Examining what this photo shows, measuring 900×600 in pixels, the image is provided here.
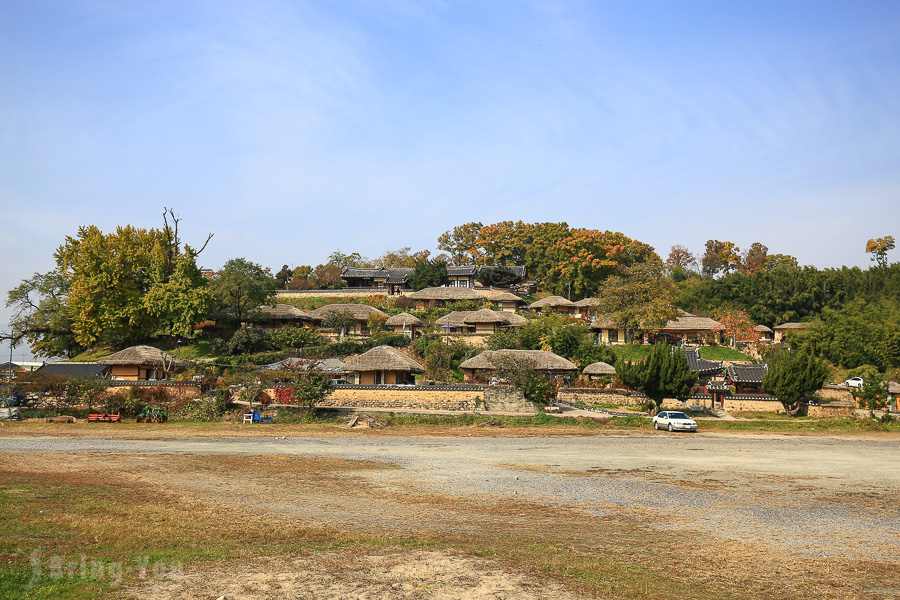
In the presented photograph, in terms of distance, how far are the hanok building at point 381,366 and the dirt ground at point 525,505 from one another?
9.68 metres

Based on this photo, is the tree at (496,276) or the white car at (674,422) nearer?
the white car at (674,422)

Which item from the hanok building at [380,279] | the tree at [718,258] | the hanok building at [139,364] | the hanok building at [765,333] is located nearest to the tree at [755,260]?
the tree at [718,258]

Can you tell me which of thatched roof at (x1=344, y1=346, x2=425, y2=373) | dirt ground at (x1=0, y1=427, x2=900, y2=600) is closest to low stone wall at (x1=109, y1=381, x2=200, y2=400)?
dirt ground at (x1=0, y1=427, x2=900, y2=600)

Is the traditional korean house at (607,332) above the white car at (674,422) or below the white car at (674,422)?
above

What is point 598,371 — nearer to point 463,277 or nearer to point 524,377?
point 524,377

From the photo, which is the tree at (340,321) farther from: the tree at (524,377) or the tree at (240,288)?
the tree at (524,377)

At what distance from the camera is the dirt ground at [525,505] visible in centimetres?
909

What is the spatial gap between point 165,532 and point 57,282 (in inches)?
2313

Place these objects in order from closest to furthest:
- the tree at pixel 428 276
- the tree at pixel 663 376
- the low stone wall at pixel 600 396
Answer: the tree at pixel 663 376
the low stone wall at pixel 600 396
the tree at pixel 428 276

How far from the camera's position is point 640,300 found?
58844 mm

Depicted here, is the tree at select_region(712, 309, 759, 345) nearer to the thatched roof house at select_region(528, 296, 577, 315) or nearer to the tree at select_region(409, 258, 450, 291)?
the thatched roof house at select_region(528, 296, 577, 315)

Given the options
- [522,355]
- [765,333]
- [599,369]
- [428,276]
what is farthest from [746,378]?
[428,276]

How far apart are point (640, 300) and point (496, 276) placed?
26.2m

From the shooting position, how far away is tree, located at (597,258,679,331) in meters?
57.6
